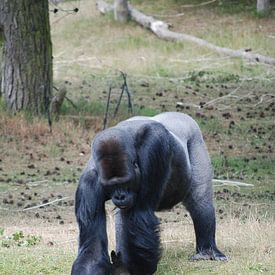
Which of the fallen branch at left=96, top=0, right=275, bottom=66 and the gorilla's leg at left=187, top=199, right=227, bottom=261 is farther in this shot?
the fallen branch at left=96, top=0, right=275, bottom=66

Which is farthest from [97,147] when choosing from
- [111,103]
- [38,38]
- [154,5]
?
[154,5]

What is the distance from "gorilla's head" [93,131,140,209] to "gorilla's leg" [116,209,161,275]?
0.93ft

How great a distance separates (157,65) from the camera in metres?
21.0

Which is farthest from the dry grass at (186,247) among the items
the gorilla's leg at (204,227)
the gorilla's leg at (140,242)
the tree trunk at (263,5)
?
the tree trunk at (263,5)

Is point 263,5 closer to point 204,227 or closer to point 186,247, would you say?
point 186,247

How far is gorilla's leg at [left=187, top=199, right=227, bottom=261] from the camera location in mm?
6930

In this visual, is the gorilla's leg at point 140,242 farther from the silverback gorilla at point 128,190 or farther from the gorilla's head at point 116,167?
the gorilla's head at point 116,167

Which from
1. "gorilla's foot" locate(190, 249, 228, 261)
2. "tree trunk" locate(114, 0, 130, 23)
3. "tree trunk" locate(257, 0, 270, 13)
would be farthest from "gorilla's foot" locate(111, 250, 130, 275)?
"tree trunk" locate(114, 0, 130, 23)

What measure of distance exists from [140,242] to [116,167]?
0.63m

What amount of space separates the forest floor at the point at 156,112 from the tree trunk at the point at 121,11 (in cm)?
30

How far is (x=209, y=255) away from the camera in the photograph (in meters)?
6.88

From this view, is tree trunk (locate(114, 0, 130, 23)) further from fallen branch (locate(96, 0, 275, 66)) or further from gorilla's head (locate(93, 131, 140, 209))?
gorilla's head (locate(93, 131, 140, 209))

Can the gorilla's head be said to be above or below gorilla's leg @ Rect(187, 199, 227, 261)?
above

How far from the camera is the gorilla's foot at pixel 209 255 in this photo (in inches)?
269
